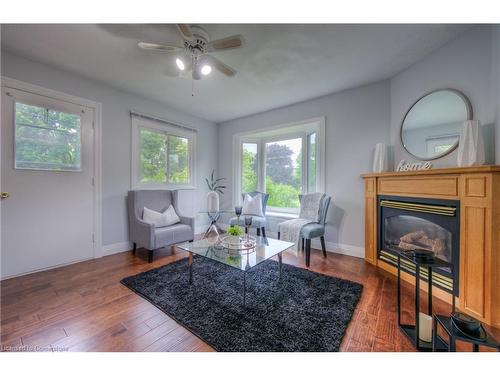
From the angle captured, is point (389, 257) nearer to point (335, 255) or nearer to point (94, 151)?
point (335, 255)

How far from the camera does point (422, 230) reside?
2145mm

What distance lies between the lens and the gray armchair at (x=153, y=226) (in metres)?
2.69

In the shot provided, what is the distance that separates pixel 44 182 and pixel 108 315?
6.32ft

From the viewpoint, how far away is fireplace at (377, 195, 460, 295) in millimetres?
1811

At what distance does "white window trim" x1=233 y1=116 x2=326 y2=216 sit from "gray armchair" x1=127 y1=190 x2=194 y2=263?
57.2 inches

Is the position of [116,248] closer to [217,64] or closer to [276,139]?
[217,64]

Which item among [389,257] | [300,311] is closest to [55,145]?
[300,311]

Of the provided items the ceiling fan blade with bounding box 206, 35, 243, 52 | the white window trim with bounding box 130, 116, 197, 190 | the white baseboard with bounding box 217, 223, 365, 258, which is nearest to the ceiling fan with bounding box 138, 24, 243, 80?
the ceiling fan blade with bounding box 206, 35, 243, 52

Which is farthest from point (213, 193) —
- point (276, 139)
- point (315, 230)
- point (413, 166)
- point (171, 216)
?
point (413, 166)

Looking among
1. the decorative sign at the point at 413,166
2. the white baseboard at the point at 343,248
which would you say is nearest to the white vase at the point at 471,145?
the decorative sign at the point at 413,166

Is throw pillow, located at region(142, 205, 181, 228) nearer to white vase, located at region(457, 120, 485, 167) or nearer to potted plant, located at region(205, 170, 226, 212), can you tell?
potted plant, located at region(205, 170, 226, 212)

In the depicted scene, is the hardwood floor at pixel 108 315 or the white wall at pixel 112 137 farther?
the white wall at pixel 112 137

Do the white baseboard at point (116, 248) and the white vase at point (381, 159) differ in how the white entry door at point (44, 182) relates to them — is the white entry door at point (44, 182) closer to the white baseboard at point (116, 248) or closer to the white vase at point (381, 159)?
the white baseboard at point (116, 248)

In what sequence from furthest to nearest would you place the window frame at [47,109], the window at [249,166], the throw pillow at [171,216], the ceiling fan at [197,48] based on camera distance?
the window at [249,166] → the throw pillow at [171,216] → the window frame at [47,109] → the ceiling fan at [197,48]
